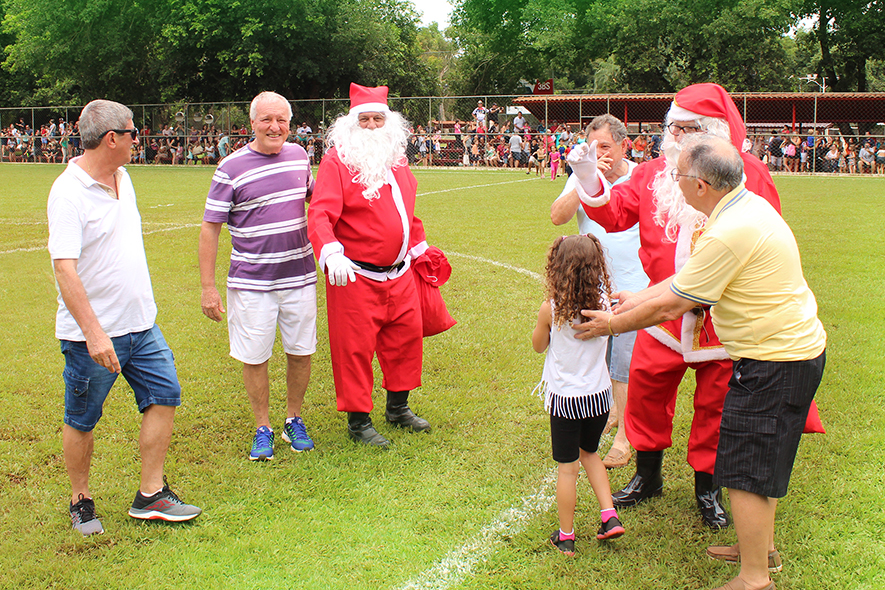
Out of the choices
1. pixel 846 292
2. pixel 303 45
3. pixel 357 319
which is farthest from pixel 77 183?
pixel 303 45

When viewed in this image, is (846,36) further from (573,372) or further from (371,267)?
(573,372)

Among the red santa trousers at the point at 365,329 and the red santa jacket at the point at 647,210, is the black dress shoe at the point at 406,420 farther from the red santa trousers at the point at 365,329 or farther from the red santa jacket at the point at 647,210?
the red santa jacket at the point at 647,210

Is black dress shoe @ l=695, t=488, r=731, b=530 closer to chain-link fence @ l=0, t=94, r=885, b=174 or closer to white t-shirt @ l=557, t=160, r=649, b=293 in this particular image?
white t-shirt @ l=557, t=160, r=649, b=293

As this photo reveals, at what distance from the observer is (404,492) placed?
3.92 m

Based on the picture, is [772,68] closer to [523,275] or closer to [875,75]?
[875,75]

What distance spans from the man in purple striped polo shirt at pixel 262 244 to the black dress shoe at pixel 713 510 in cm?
Result: 236

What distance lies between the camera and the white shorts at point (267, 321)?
167 inches

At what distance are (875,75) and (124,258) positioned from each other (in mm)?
72019

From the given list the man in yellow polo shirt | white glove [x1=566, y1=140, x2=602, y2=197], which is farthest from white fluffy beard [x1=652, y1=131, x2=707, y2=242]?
the man in yellow polo shirt

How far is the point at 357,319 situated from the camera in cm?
434

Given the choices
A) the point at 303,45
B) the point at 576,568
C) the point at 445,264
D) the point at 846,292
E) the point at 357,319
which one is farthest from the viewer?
the point at 303,45

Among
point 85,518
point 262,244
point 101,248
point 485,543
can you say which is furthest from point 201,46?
point 485,543

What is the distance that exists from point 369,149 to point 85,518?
2417 millimetres

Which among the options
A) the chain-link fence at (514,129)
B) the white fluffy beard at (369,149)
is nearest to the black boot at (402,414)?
the white fluffy beard at (369,149)
